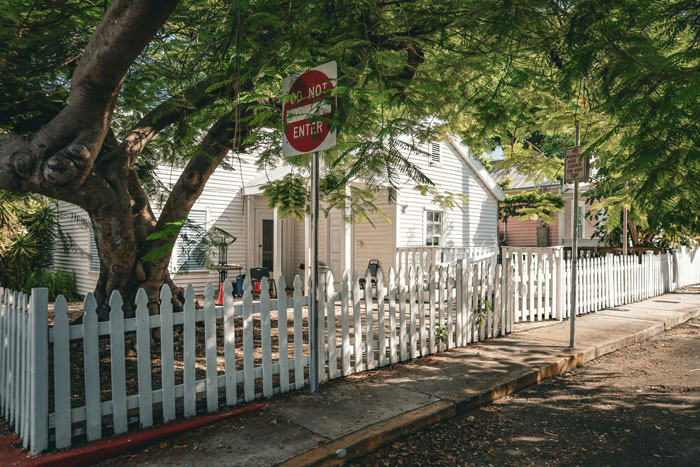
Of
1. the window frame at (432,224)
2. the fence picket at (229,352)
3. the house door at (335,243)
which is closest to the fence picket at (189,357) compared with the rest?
the fence picket at (229,352)

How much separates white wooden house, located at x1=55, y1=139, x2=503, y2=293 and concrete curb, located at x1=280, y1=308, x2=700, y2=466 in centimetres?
615

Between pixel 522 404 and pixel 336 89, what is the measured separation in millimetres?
3668

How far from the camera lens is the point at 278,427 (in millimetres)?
3895

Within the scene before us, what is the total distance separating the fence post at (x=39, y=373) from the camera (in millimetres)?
3357

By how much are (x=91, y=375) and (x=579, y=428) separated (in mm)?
4152

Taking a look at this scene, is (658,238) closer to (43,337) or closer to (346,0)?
(346,0)

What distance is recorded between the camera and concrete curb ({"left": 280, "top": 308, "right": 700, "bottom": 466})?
345 cm

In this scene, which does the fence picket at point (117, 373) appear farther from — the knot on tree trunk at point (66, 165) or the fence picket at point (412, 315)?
the fence picket at point (412, 315)

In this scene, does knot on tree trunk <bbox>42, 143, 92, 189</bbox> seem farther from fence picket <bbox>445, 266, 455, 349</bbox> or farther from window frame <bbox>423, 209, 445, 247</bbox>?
window frame <bbox>423, 209, 445, 247</bbox>

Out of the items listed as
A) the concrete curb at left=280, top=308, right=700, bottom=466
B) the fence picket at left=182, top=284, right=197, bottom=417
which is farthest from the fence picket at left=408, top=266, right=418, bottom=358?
the fence picket at left=182, top=284, right=197, bottom=417

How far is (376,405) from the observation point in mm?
4402

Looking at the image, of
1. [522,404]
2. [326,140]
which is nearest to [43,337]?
[326,140]

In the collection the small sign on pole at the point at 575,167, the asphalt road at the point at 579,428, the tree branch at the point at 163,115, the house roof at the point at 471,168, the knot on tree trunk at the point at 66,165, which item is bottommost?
the asphalt road at the point at 579,428

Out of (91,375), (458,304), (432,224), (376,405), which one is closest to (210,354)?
(91,375)
